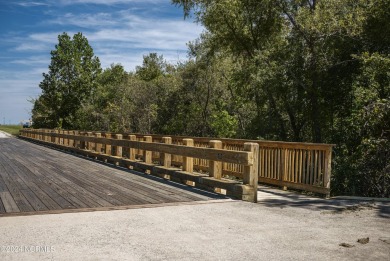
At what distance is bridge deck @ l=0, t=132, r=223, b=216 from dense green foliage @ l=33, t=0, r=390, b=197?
5.45 metres

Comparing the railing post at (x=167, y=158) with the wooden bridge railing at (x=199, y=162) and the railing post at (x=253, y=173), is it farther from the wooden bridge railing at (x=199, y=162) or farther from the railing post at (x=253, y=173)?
the railing post at (x=253, y=173)

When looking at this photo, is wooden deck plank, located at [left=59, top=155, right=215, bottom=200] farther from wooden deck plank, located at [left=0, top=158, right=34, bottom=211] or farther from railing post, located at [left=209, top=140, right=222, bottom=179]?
wooden deck plank, located at [left=0, top=158, right=34, bottom=211]

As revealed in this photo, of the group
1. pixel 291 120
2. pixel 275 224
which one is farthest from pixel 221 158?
pixel 291 120

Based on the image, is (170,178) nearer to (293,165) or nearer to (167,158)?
(167,158)

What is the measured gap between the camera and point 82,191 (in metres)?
8.73

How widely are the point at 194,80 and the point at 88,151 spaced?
471 inches

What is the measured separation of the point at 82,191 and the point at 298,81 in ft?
33.0

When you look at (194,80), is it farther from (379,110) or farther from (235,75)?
(379,110)

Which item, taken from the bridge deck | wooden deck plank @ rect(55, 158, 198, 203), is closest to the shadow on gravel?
the bridge deck

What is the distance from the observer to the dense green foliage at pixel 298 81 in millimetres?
12344

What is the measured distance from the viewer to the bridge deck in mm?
7191

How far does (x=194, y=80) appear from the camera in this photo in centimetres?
2831

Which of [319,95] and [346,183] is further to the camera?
[319,95]

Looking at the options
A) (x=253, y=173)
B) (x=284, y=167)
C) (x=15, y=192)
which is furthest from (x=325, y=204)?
(x=15, y=192)
